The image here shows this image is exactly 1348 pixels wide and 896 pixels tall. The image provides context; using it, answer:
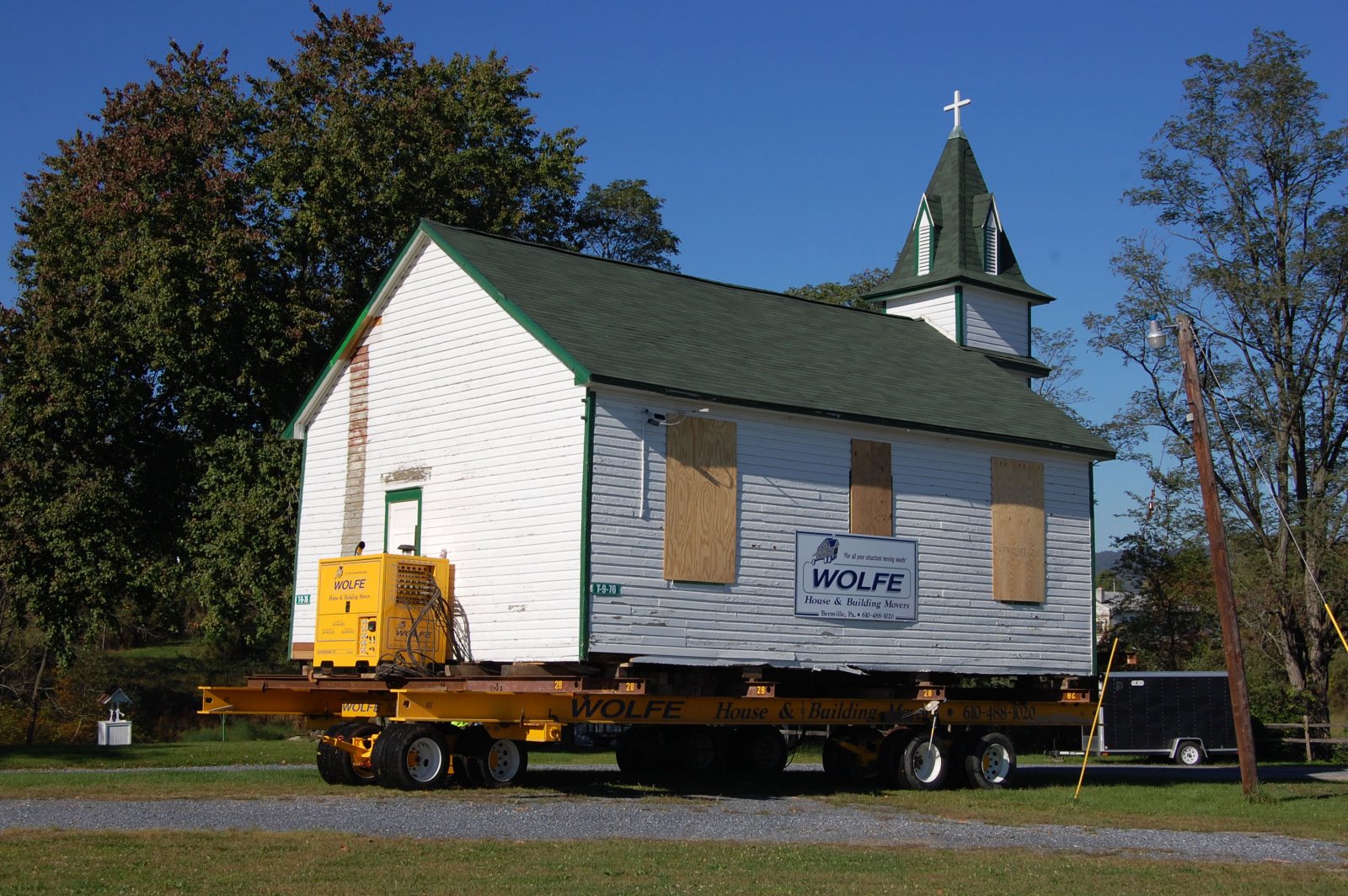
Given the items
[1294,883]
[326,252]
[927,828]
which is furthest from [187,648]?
[1294,883]

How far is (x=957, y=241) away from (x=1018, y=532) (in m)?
9.05

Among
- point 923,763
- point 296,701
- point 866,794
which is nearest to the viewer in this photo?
point 296,701

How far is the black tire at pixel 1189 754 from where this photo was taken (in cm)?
3528

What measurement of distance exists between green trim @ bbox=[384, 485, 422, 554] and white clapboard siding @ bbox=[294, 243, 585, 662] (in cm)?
12

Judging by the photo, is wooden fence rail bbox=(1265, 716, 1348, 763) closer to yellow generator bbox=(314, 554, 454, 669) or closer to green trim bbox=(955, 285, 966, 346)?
green trim bbox=(955, 285, 966, 346)

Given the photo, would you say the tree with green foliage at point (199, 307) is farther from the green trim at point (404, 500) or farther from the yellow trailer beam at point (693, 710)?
the yellow trailer beam at point (693, 710)

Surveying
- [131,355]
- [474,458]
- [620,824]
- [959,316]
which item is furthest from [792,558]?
[131,355]

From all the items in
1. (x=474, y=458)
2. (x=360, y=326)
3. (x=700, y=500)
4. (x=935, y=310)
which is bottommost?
(x=700, y=500)

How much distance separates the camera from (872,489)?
22.4 meters

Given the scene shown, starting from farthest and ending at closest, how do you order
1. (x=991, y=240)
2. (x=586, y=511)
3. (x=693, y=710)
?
1. (x=991, y=240)
2. (x=693, y=710)
3. (x=586, y=511)

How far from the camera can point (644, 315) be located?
23.1 m

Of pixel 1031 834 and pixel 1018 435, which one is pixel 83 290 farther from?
pixel 1031 834

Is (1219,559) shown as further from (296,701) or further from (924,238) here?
(296,701)

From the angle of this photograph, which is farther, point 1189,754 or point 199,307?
point 1189,754
